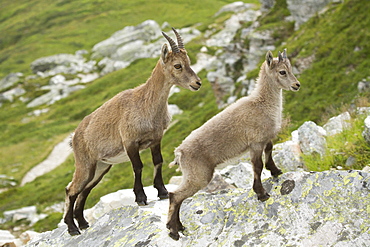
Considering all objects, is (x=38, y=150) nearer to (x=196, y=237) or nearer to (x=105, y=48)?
(x=196, y=237)

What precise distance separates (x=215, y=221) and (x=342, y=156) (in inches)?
194

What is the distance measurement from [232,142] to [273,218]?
1914mm

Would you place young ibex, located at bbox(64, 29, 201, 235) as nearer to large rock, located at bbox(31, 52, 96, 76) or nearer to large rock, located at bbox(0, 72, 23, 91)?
large rock, located at bbox(31, 52, 96, 76)

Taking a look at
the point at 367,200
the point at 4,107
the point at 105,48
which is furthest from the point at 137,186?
the point at 105,48

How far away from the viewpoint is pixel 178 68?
10375 mm

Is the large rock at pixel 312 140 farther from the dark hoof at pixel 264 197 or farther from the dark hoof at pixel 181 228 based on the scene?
the dark hoof at pixel 181 228

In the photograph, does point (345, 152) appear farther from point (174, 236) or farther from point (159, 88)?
point (174, 236)

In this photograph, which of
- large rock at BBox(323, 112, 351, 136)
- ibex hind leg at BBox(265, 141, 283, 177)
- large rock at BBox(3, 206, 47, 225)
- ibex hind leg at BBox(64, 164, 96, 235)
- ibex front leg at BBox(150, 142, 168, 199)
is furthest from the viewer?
large rock at BBox(3, 206, 47, 225)

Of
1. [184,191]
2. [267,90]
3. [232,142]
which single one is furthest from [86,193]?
[267,90]

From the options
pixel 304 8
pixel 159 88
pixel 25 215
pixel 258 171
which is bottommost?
pixel 25 215

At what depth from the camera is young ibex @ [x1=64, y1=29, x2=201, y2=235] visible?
34.3 feet

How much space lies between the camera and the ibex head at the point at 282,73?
945 cm

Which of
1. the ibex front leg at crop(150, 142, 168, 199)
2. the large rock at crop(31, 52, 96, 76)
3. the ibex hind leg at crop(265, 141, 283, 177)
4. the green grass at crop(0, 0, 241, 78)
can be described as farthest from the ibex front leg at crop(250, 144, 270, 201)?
the green grass at crop(0, 0, 241, 78)

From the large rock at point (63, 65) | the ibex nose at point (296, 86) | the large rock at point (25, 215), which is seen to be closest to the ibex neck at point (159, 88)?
the ibex nose at point (296, 86)
